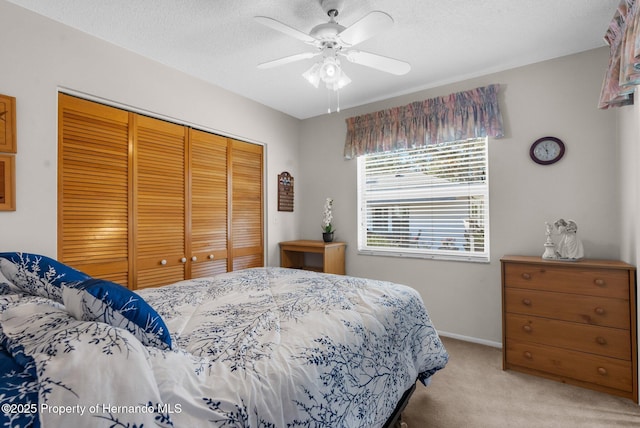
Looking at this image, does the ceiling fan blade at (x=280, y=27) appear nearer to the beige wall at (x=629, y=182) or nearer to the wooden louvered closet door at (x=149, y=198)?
the wooden louvered closet door at (x=149, y=198)

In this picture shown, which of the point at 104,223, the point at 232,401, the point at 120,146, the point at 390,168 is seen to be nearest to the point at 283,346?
the point at 232,401

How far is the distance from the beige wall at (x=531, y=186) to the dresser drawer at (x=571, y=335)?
46 cm

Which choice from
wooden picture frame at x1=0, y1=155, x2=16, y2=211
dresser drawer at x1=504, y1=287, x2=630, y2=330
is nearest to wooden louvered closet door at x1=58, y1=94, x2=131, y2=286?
wooden picture frame at x1=0, y1=155, x2=16, y2=211

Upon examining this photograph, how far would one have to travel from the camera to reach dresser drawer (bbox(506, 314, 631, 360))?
2.09 m

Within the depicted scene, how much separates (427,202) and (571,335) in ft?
5.38

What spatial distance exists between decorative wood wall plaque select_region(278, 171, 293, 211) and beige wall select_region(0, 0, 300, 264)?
1436mm

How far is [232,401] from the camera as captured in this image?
0.83 m

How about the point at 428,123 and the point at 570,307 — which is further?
the point at 428,123

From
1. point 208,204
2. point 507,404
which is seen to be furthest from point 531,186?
point 208,204

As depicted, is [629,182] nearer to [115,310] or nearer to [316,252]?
[316,252]

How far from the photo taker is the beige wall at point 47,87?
1927mm

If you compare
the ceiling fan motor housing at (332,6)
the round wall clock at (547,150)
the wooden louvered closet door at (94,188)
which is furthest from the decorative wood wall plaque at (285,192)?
the round wall clock at (547,150)

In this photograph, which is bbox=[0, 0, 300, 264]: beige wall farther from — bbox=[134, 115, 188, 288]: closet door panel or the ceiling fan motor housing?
the ceiling fan motor housing

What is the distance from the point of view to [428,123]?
126 inches
